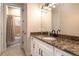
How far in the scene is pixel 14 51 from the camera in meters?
2.04

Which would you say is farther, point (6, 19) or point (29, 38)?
point (29, 38)

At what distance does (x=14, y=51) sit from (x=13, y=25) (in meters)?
0.41

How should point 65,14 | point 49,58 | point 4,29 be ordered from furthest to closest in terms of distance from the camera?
point 65,14 < point 4,29 < point 49,58

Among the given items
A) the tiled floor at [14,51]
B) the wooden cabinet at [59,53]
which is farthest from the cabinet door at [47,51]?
the tiled floor at [14,51]

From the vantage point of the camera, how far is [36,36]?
244 cm

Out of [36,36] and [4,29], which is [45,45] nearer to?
[36,36]

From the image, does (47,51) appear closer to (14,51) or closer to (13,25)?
(14,51)

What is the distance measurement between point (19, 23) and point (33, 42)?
2.00ft

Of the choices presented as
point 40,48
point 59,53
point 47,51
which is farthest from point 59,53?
point 40,48

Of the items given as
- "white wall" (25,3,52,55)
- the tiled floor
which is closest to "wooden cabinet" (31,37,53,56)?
"white wall" (25,3,52,55)

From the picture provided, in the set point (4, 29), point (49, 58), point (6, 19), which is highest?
point (6, 19)

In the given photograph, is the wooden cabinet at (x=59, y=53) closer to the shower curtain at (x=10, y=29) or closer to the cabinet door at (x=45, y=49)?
the cabinet door at (x=45, y=49)

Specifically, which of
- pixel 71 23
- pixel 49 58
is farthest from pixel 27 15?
pixel 49 58

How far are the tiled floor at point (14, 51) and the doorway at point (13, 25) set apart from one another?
9 cm
